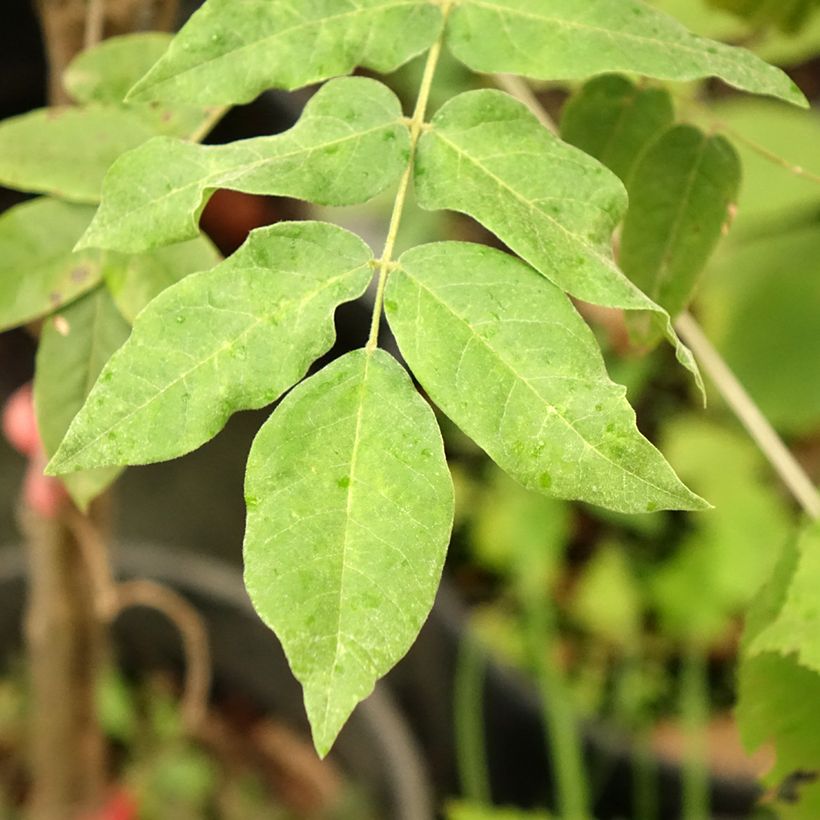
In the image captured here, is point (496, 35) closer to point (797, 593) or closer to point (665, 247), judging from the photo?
point (665, 247)

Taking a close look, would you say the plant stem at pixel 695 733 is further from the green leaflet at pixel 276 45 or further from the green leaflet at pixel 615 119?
the green leaflet at pixel 276 45

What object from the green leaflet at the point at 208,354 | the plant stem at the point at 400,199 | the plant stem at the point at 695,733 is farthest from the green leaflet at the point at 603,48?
the plant stem at the point at 695,733

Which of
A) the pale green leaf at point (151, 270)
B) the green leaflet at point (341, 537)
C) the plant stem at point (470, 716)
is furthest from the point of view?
the plant stem at point (470, 716)

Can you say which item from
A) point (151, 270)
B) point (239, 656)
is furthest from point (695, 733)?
point (151, 270)

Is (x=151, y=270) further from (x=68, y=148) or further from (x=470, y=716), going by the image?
A: (x=470, y=716)

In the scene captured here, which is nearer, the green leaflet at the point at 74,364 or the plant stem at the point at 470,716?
the green leaflet at the point at 74,364
